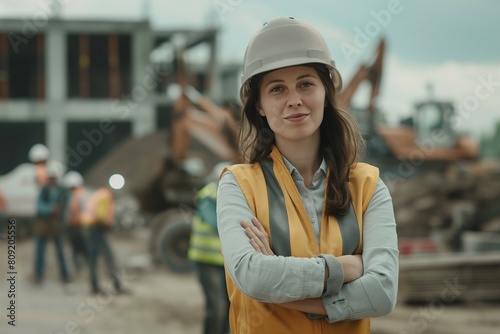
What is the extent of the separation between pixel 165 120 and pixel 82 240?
680 centimetres

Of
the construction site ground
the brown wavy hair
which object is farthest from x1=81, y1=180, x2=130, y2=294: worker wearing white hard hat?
the brown wavy hair

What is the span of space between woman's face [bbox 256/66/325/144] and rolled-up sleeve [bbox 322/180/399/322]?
8.4 inches

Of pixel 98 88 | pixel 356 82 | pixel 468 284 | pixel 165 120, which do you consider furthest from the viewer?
pixel 98 88

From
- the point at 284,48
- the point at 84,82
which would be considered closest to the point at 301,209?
the point at 284,48

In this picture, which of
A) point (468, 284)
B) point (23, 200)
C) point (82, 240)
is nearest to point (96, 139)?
point (23, 200)

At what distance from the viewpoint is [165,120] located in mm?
15492

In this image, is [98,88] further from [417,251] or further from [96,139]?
[417,251]

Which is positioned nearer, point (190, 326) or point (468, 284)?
point (190, 326)

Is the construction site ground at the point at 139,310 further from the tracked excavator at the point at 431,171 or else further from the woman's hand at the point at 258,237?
the woman's hand at the point at 258,237

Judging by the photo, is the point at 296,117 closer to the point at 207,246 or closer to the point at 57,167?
the point at 207,246

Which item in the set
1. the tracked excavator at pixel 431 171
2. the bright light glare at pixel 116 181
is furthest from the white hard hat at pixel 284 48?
the bright light glare at pixel 116 181

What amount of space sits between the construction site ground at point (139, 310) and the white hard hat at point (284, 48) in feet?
13.1

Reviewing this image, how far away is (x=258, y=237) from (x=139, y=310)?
567 cm

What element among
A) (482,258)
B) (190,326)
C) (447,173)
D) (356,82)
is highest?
(356,82)
